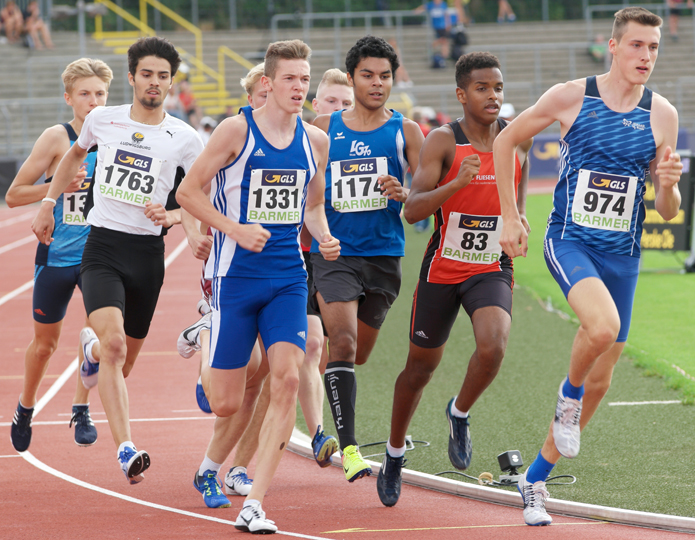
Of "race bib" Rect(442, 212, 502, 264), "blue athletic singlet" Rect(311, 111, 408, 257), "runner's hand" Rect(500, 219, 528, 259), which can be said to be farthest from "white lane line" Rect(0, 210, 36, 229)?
"runner's hand" Rect(500, 219, 528, 259)

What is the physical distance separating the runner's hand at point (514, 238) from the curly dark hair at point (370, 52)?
156 centimetres

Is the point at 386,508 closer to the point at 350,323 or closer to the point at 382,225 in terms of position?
the point at 350,323

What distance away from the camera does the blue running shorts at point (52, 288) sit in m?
6.70

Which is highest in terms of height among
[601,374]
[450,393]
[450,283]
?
[450,283]

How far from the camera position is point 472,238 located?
18.5ft

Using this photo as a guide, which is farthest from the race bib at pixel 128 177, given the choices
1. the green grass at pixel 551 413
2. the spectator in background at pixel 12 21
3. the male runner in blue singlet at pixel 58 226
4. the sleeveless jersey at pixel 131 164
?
the spectator in background at pixel 12 21

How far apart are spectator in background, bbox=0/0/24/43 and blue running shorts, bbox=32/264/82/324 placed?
32.9m

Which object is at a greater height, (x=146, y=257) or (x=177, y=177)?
(x=177, y=177)

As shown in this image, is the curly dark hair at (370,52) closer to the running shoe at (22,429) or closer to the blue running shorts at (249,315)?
the blue running shorts at (249,315)

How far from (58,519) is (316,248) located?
2.18 m

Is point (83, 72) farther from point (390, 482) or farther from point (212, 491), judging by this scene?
point (390, 482)

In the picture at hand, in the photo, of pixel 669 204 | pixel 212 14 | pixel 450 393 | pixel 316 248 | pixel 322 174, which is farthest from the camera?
pixel 212 14

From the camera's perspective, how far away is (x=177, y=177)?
19.8 feet

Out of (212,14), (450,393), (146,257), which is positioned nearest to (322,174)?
(146,257)
